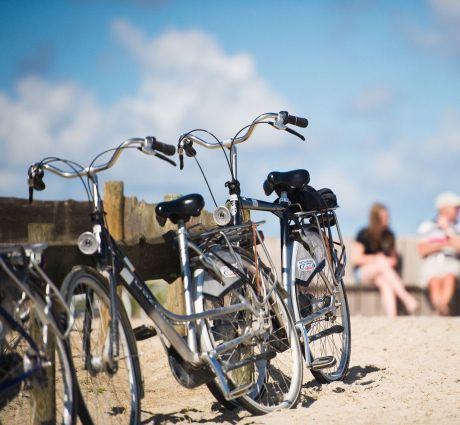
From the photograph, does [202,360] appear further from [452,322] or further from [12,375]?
[452,322]

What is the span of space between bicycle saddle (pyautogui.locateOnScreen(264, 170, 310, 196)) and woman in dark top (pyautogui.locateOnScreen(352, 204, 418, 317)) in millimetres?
6051

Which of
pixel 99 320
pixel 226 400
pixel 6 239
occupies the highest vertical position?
pixel 6 239

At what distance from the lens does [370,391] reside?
6695 millimetres

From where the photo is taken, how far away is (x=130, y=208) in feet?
27.4

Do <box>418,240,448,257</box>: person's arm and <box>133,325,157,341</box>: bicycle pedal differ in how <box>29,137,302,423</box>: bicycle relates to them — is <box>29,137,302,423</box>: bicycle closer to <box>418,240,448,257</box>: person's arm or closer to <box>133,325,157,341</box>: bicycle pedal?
<box>133,325,157,341</box>: bicycle pedal

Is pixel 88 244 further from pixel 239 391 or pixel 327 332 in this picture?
pixel 327 332

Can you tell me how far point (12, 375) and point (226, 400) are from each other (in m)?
1.72

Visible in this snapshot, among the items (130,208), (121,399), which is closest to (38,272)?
(121,399)

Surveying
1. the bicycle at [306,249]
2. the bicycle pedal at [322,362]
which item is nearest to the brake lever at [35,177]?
the bicycle at [306,249]

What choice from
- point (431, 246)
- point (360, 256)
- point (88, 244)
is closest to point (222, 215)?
point (88, 244)

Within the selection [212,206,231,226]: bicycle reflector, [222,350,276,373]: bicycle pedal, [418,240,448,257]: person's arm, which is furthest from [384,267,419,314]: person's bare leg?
[212,206,231,226]: bicycle reflector

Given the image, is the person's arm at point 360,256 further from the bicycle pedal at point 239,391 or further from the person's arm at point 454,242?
the bicycle pedal at point 239,391

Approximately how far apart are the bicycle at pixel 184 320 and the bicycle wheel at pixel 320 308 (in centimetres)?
38

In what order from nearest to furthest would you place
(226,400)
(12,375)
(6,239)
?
1. (12,375)
2. (226,400)
3. (6,239)
